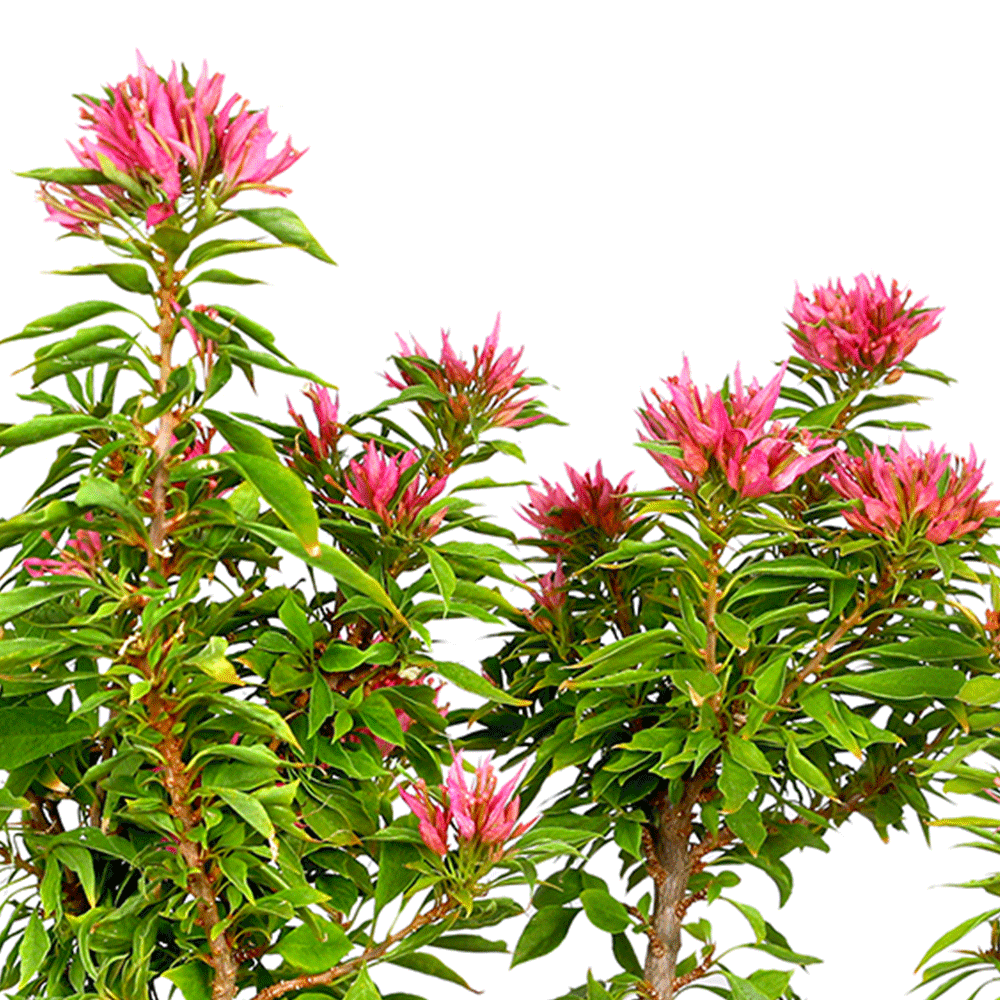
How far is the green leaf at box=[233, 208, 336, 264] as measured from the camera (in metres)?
1.63

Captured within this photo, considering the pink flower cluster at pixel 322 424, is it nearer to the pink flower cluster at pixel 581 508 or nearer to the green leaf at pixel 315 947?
the pink flower cluster at pixel 581 508

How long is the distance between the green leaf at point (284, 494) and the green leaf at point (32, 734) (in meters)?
0.42

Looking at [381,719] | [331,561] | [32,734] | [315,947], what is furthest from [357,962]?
[331,561]

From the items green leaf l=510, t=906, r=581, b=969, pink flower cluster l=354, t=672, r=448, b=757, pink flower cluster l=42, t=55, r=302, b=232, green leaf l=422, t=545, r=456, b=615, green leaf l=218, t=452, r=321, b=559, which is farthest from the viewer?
green leaf l=510, t=906, r=581, b=969

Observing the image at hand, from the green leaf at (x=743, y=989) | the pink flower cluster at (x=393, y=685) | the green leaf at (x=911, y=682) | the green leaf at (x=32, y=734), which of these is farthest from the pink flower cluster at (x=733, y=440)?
the green leaf at (x=32, y=734)

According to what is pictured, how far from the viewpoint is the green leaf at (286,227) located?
5.35 ft

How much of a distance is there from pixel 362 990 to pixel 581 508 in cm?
74

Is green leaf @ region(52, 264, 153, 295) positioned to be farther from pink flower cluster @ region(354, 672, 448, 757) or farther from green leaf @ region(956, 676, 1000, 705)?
green leaf @ region(956, 676, 1000, 705)

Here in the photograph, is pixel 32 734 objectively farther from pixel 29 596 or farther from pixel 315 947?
pixel 315 947

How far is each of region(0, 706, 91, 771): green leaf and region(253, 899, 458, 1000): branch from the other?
40cm

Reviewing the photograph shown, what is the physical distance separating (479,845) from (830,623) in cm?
59

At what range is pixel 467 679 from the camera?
186cm

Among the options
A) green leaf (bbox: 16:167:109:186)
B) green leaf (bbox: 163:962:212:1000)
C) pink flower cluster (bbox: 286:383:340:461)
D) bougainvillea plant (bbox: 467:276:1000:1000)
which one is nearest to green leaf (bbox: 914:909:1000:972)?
bougainvillea plant (bbox: 467:276:1000:1000)

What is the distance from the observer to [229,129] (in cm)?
162
